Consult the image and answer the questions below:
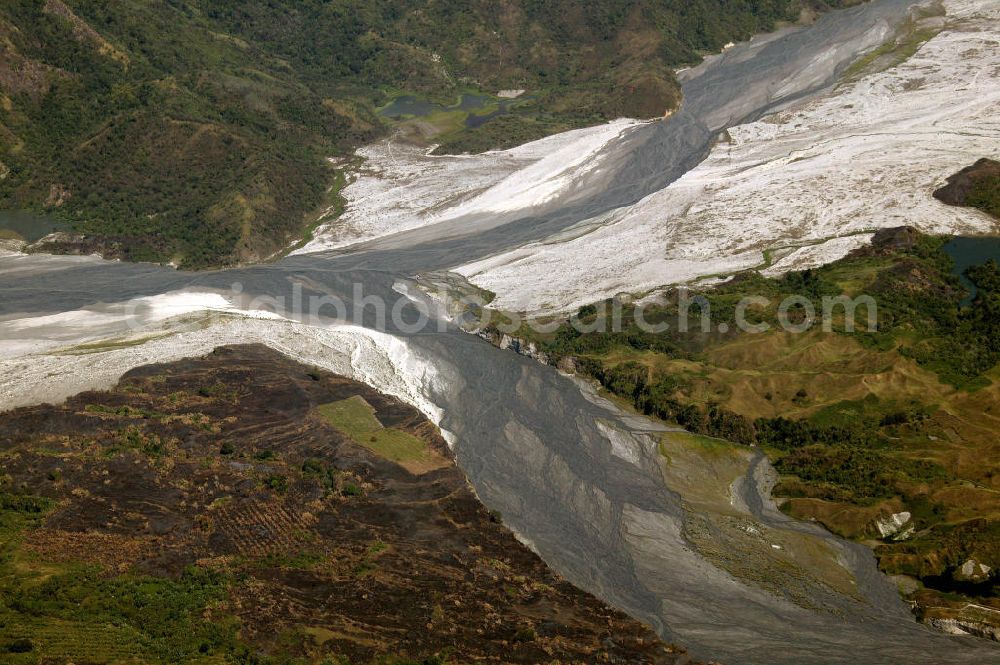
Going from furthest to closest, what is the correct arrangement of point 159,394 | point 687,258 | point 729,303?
point 687,258, point 729,303, point 159,394

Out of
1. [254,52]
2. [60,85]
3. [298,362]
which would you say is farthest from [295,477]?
[254,52]

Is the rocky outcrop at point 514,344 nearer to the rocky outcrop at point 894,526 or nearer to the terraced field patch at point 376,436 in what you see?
the terraced field patch at point 376,436

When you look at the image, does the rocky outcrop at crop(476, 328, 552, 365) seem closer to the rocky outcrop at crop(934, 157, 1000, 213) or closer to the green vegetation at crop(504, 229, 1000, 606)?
the green vegetation at crop(504, 229, 1000, 606)

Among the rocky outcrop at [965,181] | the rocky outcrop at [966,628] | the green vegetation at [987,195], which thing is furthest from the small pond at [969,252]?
the rocky outcrop at [966,628]

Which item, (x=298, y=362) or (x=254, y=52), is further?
(x=254, y=52)

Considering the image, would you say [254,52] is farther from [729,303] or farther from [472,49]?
[729,303]

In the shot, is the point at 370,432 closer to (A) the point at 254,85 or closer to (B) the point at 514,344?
(B) the point at 514,344

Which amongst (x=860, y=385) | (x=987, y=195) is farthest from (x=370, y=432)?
(x=987, y=195)
